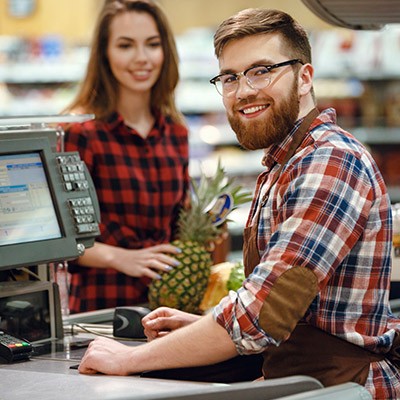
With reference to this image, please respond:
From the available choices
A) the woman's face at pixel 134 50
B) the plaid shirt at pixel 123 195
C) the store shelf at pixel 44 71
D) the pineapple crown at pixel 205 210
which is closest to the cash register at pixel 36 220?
the pineapple crown at pixel 205 210

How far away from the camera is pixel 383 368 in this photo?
2.20m

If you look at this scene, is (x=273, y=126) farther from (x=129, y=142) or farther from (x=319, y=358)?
(x=129, y=142)

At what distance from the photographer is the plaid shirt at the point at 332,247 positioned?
2.07 metres

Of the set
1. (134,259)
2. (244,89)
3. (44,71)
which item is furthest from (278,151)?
(44,71)

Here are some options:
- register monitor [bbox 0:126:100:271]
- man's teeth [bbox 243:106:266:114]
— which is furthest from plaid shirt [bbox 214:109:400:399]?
register monitor [bbox 0:126:100:271]

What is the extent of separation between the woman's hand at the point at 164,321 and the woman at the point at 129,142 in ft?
3.75

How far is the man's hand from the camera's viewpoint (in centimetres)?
219

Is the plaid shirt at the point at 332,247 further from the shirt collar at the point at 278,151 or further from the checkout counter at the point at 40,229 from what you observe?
the checkout counter at the point at 40,229

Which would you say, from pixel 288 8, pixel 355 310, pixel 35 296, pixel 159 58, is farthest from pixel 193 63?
pixel 355 310

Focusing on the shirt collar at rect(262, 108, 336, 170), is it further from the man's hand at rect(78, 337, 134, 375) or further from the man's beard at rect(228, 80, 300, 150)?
the man's hand at rect(78, 337, 134, 375)

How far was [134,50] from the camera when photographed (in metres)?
3.87

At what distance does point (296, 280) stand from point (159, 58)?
203cm

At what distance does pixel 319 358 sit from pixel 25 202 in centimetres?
94

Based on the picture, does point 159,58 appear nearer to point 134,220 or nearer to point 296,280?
point 134,220
